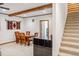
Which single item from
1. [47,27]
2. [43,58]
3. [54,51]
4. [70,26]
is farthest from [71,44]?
[47,27]

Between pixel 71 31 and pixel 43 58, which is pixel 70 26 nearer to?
pixel 71 31

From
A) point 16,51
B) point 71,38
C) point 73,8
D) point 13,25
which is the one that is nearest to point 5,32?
point 13,25

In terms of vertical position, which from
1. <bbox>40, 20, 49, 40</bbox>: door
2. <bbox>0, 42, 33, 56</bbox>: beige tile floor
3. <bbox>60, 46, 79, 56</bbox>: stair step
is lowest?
<bbox>0, 42, 33, 56</bbox>: beige tile floor

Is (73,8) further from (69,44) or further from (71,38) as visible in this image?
(69,44)

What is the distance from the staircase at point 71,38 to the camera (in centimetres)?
308

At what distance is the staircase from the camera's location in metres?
3.08

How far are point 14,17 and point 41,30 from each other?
74.8 inches

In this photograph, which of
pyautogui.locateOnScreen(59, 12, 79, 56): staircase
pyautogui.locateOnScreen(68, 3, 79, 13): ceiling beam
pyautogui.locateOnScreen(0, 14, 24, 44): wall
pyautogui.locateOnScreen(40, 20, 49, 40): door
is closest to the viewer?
pyautogui.locateOnScreen(59, 12, 79, 56): staircase

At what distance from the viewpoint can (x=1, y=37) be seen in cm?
647

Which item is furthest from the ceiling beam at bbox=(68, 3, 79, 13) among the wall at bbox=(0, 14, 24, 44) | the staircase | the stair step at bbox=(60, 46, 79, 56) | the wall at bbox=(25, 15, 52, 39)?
the wall at bbox=(0, 14, 24, 44)

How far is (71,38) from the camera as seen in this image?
11.6 ft

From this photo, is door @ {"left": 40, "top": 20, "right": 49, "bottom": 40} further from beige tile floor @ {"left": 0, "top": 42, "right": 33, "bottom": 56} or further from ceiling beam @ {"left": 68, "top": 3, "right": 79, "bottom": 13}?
ceiling beam @ {"left": 68, "top": 3, "right": 79, "bottom": 13}

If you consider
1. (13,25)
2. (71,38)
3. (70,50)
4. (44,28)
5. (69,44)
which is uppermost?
(13,25)

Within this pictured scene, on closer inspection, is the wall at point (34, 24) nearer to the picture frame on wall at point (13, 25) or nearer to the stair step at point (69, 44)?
the picture frame on wall at point (13, 25)
